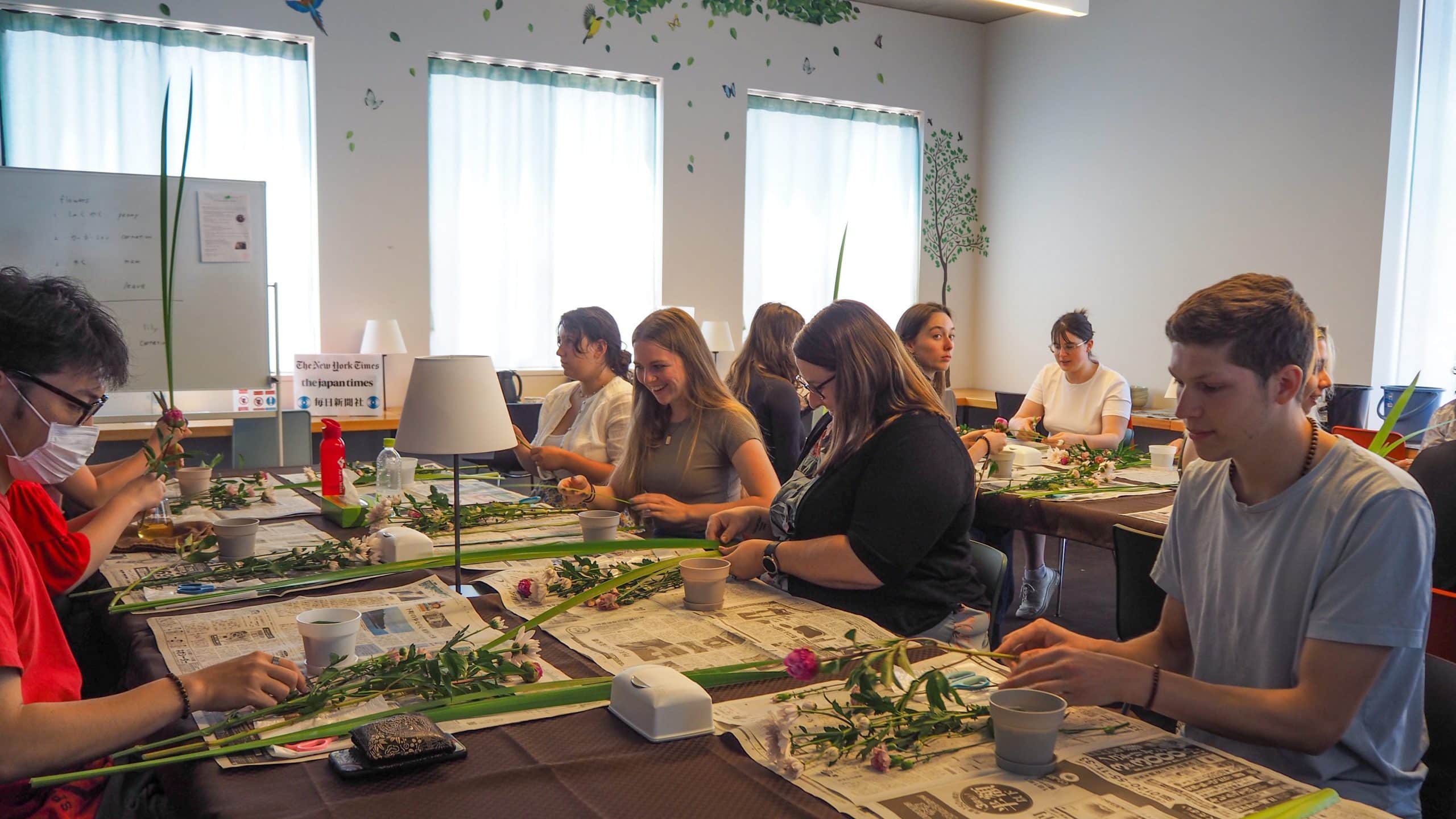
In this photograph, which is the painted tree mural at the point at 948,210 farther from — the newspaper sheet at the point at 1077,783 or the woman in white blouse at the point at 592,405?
the newspaper sheet at the point at 1077,783

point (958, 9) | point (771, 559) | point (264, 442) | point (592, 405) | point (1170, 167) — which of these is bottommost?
point (264, 442)


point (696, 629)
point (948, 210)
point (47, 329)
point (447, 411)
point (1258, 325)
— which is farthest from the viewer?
point (948, 210)

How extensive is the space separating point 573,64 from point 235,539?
16.3 ft

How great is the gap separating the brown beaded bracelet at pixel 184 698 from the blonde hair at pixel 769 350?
276 cm

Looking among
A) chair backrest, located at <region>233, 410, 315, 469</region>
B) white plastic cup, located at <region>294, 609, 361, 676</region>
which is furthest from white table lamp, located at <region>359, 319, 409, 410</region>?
white plastic cup, located at <region>294, 609, 361, 676</region>

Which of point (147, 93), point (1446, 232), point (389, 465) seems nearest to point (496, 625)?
point (389, 465)

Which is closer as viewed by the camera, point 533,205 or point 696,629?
point 696,629

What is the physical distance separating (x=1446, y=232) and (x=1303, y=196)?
773mm

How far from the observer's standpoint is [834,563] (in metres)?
1.95

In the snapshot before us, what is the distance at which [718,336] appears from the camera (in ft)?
22.3

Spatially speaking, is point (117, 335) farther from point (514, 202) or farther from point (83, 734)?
point (514, 202)

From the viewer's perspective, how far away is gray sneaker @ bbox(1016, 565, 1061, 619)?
4484 mm

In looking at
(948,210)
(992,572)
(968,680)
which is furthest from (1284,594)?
(948,210)

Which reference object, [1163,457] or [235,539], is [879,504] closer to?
[235,539]
